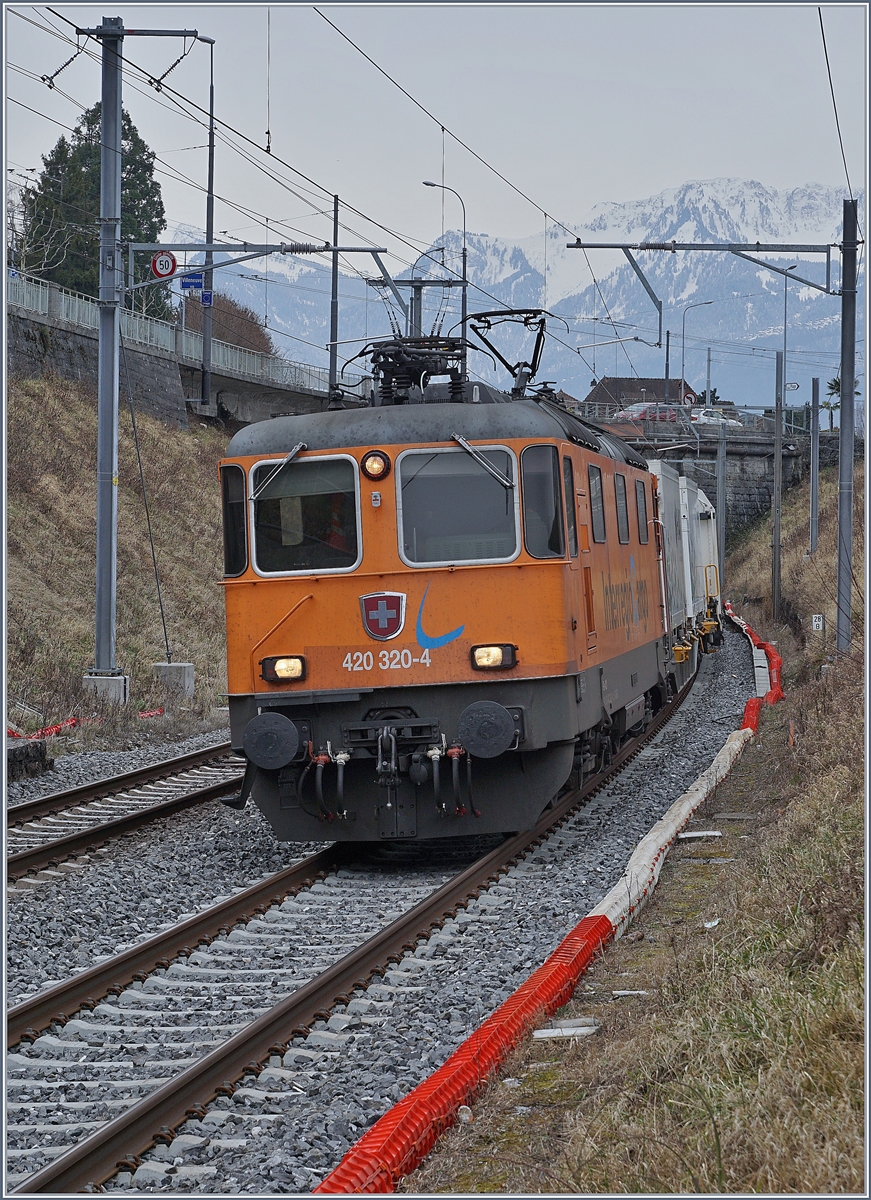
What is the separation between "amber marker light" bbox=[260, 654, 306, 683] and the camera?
9.38 m

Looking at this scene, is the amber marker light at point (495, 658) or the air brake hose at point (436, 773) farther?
the amber marker light at point (495, 658)

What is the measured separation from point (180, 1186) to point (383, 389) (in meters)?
6.93

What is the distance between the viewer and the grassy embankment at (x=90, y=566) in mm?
17312

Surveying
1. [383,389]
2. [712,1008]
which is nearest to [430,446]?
[383,389]

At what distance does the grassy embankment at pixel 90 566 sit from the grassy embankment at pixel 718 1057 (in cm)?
977

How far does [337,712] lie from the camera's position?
932 centimetres

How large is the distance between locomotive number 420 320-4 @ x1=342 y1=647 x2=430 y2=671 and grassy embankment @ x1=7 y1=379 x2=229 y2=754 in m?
6.90

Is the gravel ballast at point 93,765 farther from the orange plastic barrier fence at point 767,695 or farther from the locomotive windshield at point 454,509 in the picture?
the orange plastic barrier fence at point 767,695

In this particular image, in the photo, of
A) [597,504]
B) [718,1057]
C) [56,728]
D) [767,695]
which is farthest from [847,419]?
[718,1057]

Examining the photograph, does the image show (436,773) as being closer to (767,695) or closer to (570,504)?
(570,504)

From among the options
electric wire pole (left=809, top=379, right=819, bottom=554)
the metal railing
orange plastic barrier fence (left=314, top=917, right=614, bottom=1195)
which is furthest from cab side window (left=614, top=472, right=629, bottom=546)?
electric wire pole (left=809, top=379, right=819, bottom=554)

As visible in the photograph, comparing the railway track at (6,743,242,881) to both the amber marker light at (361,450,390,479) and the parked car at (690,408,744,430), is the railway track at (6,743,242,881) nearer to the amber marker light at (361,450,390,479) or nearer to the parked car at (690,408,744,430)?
the amber marker light at (361,450,390,479)

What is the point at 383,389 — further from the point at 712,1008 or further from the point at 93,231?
the point at 93,231

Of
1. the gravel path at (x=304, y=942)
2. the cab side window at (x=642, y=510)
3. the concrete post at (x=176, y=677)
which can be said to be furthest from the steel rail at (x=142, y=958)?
the concrete post at (x=176, y=677)
